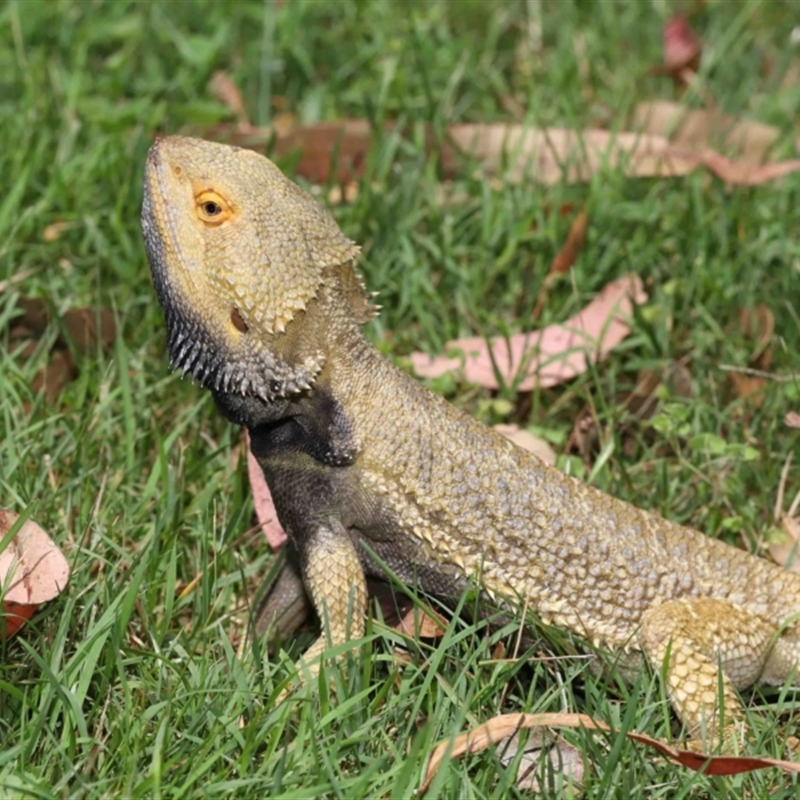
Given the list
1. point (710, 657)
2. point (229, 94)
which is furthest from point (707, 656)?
point (229, 94)

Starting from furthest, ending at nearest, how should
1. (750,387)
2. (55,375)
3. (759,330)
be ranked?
1. (759,330)
2. (750,387)
3. (55,375)

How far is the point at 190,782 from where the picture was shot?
3.58m

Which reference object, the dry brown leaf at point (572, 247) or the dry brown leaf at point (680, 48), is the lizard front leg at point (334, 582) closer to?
the dry brown leaf at point (572, 247)

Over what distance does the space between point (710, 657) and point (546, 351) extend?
1858 mm

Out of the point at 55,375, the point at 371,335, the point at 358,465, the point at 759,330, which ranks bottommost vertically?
the point at 55,375

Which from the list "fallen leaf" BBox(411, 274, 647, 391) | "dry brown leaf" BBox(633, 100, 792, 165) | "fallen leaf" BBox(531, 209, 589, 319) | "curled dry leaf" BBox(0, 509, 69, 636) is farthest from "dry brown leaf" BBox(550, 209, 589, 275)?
"curled dry leaf" BBox(0, 509, 69, 636)

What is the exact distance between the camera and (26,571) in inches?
160

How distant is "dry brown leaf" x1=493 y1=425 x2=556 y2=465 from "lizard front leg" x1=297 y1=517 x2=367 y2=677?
45.3 inches

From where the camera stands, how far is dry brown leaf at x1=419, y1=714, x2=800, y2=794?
368 centimetres

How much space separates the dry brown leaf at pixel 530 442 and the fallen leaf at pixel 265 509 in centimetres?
93

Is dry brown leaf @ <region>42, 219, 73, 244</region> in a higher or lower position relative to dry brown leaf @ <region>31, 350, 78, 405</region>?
higher

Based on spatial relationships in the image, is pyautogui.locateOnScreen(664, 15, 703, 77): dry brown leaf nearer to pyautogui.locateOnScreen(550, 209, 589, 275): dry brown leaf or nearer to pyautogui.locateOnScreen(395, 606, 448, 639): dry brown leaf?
pyautogui.locateOnScreen(550, 209, 589, 275): dry brown leaf

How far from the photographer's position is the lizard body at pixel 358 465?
413 cm

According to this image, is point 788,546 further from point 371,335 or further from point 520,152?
point 520,152
